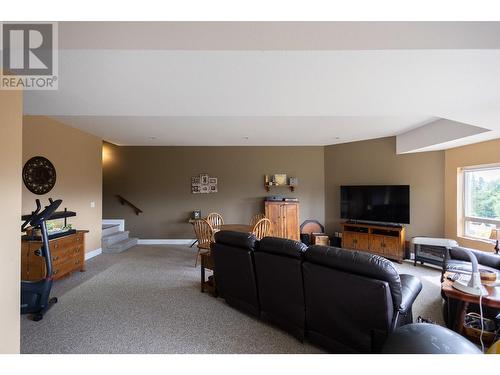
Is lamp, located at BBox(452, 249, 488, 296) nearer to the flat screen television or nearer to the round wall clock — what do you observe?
the flat screen television

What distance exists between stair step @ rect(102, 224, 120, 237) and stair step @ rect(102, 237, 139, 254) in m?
0.41

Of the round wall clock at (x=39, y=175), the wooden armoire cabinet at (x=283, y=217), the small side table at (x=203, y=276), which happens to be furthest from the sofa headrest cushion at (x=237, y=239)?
the round wall clock at (x=39, y=175)

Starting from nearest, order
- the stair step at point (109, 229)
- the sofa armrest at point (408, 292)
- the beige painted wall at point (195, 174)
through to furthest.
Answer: the sofa armrest at point (408, 292), the stair step at point (109, 229), the beige painted wall at point (195, 174)

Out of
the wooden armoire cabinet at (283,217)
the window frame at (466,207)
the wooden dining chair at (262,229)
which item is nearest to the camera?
the window frame at (466,207)

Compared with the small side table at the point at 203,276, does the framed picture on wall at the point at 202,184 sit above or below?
above

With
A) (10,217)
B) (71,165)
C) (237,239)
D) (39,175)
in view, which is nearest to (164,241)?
(71,165)

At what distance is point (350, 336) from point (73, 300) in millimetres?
3222

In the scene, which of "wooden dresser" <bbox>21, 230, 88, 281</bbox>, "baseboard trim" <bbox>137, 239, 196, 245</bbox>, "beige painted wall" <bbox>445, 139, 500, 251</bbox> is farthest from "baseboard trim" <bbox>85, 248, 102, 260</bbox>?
"beige painted wall" <bbox>445, 139, 500, 251</bbox>

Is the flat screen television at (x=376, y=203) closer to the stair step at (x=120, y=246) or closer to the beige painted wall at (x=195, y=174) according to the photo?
the beige painted wall at (x=195, y=174)

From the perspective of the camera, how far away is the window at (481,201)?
3.78 m

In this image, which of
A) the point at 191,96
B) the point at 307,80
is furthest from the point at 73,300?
the point at 307,80

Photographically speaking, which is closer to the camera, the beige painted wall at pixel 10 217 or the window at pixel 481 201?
the beige painted wall at pixel 10 217

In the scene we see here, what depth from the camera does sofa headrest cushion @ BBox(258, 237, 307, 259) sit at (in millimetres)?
1951

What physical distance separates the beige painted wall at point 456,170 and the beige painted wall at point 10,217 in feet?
19.9
